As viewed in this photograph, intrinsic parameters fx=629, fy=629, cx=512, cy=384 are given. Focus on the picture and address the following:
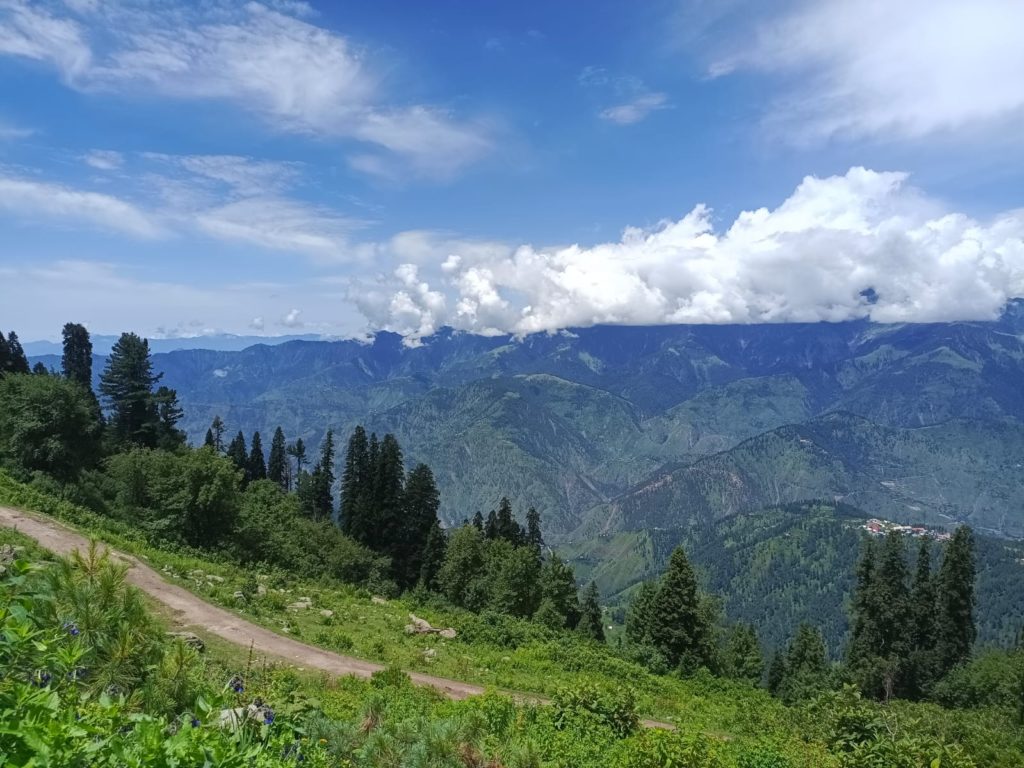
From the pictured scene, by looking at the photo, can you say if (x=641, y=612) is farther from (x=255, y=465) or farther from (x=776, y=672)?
(x=255, y=465)

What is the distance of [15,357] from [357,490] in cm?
3934

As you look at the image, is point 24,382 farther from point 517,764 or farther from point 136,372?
point 517,764

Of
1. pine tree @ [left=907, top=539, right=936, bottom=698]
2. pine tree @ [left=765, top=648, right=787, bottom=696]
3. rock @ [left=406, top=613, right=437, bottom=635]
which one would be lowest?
pine tree @ [left=765, top=648, right=787, bottom=696]

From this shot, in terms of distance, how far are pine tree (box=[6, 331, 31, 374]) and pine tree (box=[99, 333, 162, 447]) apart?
323 inches

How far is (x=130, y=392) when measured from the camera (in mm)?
60844

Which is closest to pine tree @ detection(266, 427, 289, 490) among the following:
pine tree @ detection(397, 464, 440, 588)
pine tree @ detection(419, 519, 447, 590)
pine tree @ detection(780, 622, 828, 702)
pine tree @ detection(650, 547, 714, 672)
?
pine tree @ detection(397, 464, 440, 588)

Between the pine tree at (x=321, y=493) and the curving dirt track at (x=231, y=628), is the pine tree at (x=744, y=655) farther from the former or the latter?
the curving dirt track at (x=231, y=628)

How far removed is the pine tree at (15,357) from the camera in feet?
203

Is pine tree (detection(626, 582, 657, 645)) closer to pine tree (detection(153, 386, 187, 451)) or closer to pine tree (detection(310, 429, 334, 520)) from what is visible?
pine tree (detection(153, 386, 187, 451))

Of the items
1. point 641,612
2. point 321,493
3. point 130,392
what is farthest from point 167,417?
point 641,612

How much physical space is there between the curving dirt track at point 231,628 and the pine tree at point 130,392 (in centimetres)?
3956

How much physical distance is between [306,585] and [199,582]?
7.75 metres

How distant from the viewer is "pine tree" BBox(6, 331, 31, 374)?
203 feet

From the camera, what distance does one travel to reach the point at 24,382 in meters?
37.1
